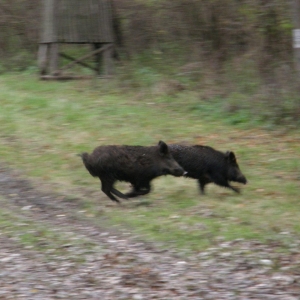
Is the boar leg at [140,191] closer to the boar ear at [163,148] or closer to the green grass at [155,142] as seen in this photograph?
the green grass at [155,142]

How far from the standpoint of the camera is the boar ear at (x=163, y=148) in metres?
10.6

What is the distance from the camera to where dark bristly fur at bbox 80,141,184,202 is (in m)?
10.2

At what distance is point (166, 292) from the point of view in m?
7.35

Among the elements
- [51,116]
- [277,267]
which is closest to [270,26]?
[51,116]

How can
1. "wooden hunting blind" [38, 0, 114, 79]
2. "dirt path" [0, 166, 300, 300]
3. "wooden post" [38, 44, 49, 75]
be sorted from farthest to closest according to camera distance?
"wooden post" [38, 44, 49, 75], "wooden hunting blind" [38, 0, 114, 79], "dirt path" [0, 166, 300, 300]

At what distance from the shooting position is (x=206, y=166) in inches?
436

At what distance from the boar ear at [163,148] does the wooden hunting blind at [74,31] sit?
8.80m

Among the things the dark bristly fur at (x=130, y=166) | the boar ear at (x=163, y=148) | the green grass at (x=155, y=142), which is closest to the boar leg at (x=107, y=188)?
the dark bristly fur at (x=130, y=166)

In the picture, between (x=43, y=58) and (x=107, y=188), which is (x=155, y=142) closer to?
(x=107, y=188)

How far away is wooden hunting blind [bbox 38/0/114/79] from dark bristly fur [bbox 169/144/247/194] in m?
8.48

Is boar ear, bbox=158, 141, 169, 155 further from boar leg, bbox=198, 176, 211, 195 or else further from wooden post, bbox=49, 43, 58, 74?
wooden post, bbox=49, 43, 58, 74

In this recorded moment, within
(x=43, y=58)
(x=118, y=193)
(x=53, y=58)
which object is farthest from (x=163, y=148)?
(x=43, y=58)

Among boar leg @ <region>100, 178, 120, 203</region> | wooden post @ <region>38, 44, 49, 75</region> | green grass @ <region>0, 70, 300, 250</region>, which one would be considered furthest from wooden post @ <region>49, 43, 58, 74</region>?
boar leg @ <region>100, 178, 120, 203</region>

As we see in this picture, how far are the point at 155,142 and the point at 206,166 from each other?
2.86 meters
